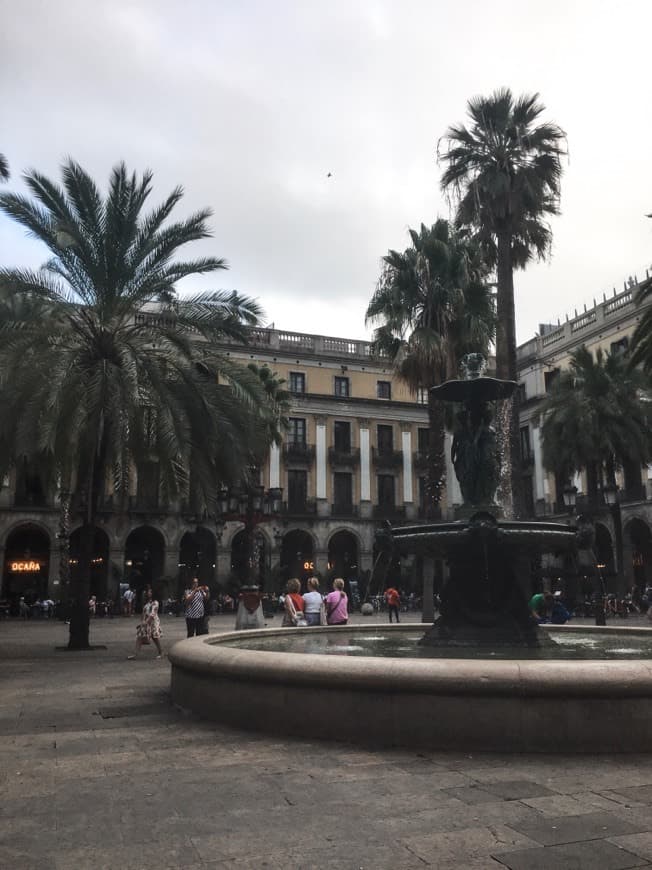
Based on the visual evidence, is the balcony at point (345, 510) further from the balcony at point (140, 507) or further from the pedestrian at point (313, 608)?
the pedestrian at point (313, 608)

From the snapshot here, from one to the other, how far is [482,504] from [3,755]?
221 inches

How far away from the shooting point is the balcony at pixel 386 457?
155 feet

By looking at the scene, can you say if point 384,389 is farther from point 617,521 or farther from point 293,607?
point 293,607

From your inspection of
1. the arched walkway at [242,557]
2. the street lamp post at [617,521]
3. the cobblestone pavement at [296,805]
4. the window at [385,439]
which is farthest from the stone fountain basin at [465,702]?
the window at [385,439]

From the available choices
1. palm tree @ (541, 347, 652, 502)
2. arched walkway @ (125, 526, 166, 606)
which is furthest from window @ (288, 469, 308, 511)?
palm tree @ (541, 347, 652, 502)

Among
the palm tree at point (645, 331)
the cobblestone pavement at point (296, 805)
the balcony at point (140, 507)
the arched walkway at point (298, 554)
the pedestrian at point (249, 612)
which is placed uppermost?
the palm tree at point (645, 331)

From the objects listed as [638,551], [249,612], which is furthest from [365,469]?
[249,612]

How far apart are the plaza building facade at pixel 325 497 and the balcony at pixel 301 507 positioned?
0.08 metres

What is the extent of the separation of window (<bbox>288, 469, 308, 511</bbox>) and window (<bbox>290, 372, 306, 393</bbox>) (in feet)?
16.3

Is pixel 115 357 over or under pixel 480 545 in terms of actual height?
over

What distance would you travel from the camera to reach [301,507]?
4484 cm

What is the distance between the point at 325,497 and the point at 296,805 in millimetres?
41148

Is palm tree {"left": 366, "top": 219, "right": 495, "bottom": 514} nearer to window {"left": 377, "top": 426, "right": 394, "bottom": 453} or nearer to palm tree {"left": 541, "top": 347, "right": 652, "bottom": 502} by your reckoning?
palm tree {"left": 541, "top": 347, "right": 652, "bottom": 502}

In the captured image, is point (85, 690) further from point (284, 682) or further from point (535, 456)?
point (535, 456)
